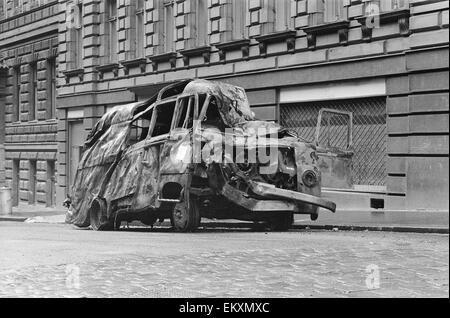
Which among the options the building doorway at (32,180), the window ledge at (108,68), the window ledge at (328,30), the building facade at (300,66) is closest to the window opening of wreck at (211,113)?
the building facade at (300,66)

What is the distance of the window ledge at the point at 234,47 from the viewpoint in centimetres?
2250

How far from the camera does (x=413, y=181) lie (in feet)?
58.2

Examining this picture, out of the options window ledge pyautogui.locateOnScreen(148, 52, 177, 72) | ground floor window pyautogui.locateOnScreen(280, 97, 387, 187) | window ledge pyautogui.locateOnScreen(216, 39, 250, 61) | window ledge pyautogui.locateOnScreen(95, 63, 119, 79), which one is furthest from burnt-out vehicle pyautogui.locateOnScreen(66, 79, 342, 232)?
window ledge pyautogui.locateOnScreen(95, 63, 119, 79)

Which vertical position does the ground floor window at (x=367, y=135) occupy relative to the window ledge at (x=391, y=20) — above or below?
below

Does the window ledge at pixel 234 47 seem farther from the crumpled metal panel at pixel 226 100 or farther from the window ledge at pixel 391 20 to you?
the crumpled metal panel at pixel 226 100

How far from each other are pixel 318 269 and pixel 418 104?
9518mm

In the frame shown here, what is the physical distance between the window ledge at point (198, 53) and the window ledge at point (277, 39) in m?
2.22

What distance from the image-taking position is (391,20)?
60.4ft

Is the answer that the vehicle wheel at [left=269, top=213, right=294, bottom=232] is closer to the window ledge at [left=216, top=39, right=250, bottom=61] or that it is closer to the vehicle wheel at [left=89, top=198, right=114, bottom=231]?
the vehicle wheel at [left=89, top=198, right=114, bottom=231]

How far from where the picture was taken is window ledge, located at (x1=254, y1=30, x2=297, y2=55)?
2100 cm

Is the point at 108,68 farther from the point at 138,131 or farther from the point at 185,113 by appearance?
the point at 185,113

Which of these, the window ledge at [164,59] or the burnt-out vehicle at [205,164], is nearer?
the burnt-out vehicle at [205,164]
